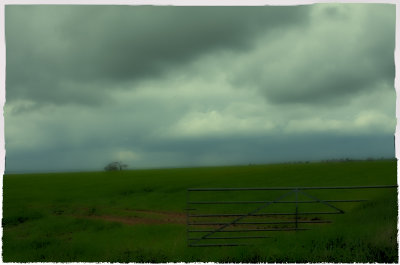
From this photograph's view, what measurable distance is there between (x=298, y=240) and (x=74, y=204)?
17.3 metres

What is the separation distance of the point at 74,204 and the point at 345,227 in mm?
17912

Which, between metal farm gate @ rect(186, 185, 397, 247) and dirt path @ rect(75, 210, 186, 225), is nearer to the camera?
metal farm gate @ rect(186, 185, 397, 247)

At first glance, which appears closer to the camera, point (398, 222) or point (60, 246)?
point (398, 222)

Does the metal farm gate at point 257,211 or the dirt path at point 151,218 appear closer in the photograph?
the metal farm gate at point 257,211

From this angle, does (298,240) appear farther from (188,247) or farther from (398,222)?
(188,247)

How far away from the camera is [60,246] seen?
907cm

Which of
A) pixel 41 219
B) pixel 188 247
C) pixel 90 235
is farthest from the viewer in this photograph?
pixel 41 219

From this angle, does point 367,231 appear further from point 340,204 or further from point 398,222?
point 340,204

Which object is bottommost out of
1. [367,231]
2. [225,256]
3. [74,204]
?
[74,204]

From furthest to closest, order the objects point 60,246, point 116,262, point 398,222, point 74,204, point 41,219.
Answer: point 74,204, point 41,219, point 60,246, point 116,262, point 398,222

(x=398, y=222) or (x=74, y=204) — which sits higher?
(x=398, y=222)

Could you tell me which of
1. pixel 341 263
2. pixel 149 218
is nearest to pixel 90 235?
pixel 149 218

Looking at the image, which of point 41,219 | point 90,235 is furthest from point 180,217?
point 41,219

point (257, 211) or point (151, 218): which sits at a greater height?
point (257, 211)
